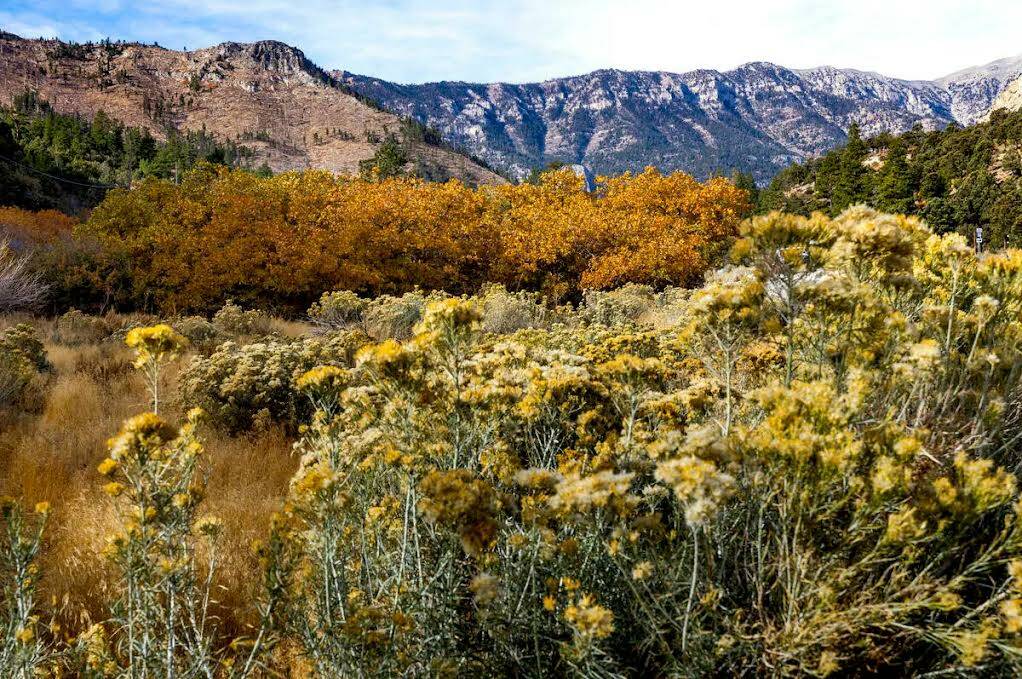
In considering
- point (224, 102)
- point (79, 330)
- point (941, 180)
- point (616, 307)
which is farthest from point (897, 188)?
point (224, 102)

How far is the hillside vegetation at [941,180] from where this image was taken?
99.0 ft

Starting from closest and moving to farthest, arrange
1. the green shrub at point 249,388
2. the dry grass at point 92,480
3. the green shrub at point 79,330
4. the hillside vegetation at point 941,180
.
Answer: the dry grass at point 92,480
the green shrub at point 249,388
the green shrub at point 79,330
the hillside vegetation at point 941,180

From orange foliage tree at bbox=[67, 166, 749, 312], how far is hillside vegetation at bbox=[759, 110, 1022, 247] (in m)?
16.1

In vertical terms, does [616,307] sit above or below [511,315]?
above

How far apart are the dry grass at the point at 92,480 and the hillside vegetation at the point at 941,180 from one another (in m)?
29.9

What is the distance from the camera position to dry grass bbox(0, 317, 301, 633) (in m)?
2.87

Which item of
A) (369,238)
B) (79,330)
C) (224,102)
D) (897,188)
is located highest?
(224,102)

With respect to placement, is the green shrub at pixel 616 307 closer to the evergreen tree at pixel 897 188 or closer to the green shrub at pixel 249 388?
the green shrub at pixel 249 388

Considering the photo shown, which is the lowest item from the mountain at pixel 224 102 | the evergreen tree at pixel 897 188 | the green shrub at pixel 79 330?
the green shrub at pixel 79 330

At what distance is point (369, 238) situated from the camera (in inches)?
600

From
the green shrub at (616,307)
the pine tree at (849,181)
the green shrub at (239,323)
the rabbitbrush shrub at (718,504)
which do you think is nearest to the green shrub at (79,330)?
the green shrub at (239,323)

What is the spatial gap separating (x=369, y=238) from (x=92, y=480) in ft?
38.6

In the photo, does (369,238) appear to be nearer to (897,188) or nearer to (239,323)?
(239,323)

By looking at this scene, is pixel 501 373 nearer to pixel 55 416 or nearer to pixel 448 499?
pixel 448 499
